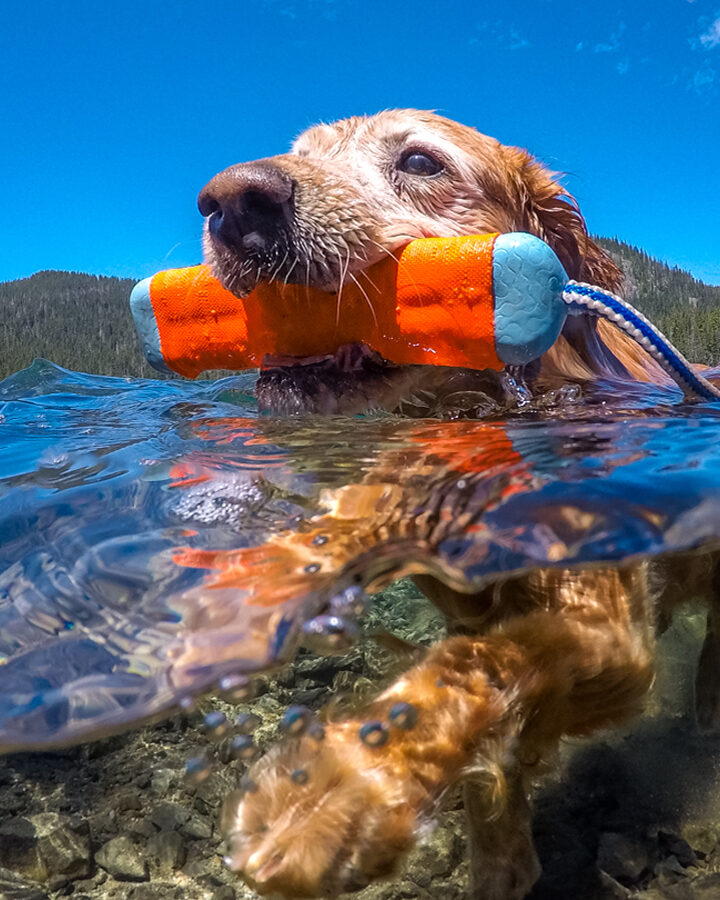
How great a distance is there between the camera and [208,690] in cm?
169

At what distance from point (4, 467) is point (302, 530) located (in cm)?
176

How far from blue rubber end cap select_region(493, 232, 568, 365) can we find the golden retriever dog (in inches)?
16.9

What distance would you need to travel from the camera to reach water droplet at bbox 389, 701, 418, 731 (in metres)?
1.38

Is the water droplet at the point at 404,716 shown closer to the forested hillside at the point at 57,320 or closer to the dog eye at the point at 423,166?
the dog eye at the point at 423,166

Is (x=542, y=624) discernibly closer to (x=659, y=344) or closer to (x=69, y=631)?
(x=69, y=631)

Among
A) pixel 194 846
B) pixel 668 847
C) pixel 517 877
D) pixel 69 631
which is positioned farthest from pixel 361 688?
pixel 668 847

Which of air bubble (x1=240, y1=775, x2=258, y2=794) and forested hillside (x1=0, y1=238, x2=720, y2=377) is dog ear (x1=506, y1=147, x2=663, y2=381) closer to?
air bubble (x1=240, y1=775, x2=258, y2=794)

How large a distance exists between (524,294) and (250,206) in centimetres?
95

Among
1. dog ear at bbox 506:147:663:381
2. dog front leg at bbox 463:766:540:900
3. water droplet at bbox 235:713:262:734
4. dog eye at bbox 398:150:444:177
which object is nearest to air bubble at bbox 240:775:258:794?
dog front leg at bbox 463:766:540:900

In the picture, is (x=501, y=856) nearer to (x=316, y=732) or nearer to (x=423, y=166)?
(x=316, y=732)

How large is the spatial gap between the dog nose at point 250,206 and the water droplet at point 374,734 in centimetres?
158

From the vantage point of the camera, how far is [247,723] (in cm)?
314

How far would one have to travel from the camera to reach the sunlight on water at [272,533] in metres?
1.68

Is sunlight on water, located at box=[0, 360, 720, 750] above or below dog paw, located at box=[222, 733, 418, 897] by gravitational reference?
above
